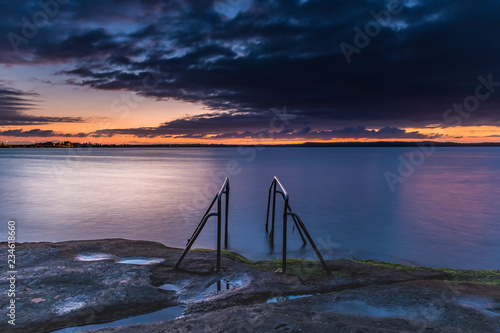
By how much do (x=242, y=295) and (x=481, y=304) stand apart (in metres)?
4.23

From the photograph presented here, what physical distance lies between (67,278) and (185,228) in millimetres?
9045

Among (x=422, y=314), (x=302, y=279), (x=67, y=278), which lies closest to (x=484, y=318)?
(x=422, y=314)

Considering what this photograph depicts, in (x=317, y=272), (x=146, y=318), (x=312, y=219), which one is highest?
(x=317, y=272)

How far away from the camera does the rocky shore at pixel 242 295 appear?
486 cm

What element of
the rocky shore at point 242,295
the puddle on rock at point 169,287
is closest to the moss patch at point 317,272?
the rocky shore at point 242,295

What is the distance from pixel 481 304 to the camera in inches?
223

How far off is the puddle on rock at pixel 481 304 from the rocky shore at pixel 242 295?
18 millimetres

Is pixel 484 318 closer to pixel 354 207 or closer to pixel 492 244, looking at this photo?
pixel 492 244

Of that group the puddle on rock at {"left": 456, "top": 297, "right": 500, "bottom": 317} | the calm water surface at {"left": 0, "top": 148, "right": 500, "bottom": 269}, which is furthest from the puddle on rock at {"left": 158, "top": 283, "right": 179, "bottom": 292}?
the puddle on rock at {"left": 456, "top": 297, "right": 500, "bottom": 317}

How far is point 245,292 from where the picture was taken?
20.3 feet

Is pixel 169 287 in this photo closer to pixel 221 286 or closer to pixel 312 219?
pixel 221 286

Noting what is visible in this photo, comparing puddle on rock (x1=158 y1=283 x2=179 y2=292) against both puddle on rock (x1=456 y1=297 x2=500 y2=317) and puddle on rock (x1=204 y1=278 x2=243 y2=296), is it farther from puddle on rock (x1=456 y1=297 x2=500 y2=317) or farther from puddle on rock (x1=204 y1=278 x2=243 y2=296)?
puddle on rock (x1=456 y1=297 x2=500 y2=317)

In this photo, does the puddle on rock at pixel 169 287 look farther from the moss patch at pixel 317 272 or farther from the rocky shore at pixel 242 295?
the moss patch at pixel 317 272

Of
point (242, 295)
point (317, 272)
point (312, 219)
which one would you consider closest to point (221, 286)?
point (242, 295)
